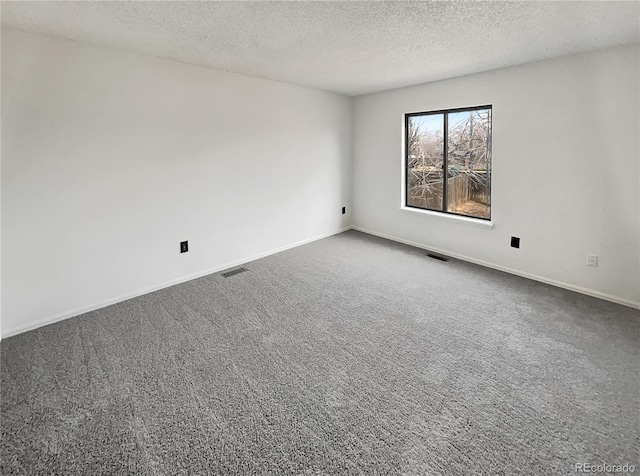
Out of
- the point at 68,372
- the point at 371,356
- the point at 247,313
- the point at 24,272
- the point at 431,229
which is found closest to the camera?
the point at 68,372

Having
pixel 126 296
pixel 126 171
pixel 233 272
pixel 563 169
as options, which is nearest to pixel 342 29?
pixel 126 171

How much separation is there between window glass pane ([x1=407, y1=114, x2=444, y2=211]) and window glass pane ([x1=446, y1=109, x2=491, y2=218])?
0.48 feet

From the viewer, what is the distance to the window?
153 inches

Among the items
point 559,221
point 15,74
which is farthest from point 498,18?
point 15,74

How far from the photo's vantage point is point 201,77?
3307 mm

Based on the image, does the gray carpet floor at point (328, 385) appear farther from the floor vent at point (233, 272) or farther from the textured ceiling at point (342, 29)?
the textured ceiling at point (342, 29)

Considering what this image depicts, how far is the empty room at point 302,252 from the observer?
1.59 meters

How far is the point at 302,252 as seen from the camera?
4.34m

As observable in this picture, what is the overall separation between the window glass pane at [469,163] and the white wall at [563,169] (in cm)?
24

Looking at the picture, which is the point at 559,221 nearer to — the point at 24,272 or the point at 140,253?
the point at 140,253

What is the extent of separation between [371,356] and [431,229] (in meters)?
2.64

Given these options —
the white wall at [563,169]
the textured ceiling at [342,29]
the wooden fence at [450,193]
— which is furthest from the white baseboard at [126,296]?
the white wall at [563,169]

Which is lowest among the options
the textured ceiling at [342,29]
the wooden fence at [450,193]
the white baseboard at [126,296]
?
the white baseboard at [126,296]

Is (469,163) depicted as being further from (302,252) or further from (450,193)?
(302,252)
